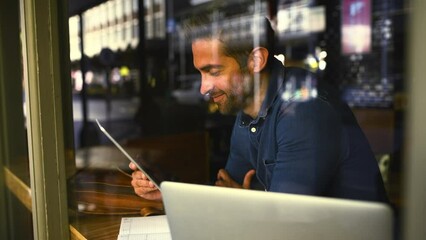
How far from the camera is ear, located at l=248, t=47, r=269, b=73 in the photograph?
52.4 inches

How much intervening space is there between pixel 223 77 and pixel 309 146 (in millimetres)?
378

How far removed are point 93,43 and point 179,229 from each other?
1.72m

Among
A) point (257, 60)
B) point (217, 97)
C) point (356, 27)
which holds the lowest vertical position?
point (217, 97)

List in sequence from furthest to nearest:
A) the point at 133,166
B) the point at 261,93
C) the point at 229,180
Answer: the point at 133,166 < the point at 229,180 < the point at 261,93

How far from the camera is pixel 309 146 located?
1.21 m

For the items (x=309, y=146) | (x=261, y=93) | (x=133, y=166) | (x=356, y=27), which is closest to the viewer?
(x=309, y=146)

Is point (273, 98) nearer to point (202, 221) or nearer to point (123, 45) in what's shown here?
point (202, 221)

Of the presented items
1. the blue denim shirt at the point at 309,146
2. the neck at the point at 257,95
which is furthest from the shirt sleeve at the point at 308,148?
the neck at the point at 257,95

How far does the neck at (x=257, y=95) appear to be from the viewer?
1.31 metres

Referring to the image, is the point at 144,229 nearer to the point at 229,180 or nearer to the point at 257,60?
the point at 229,180

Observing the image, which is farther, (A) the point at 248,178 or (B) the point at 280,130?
(A) the point at 248,178

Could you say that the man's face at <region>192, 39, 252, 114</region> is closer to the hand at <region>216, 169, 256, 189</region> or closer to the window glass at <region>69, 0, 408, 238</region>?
the window glass at <region>69, 0, 408, 238</region>

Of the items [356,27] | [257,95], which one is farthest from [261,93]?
[356,27]

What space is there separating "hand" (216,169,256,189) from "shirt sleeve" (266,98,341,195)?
0.13 metres
